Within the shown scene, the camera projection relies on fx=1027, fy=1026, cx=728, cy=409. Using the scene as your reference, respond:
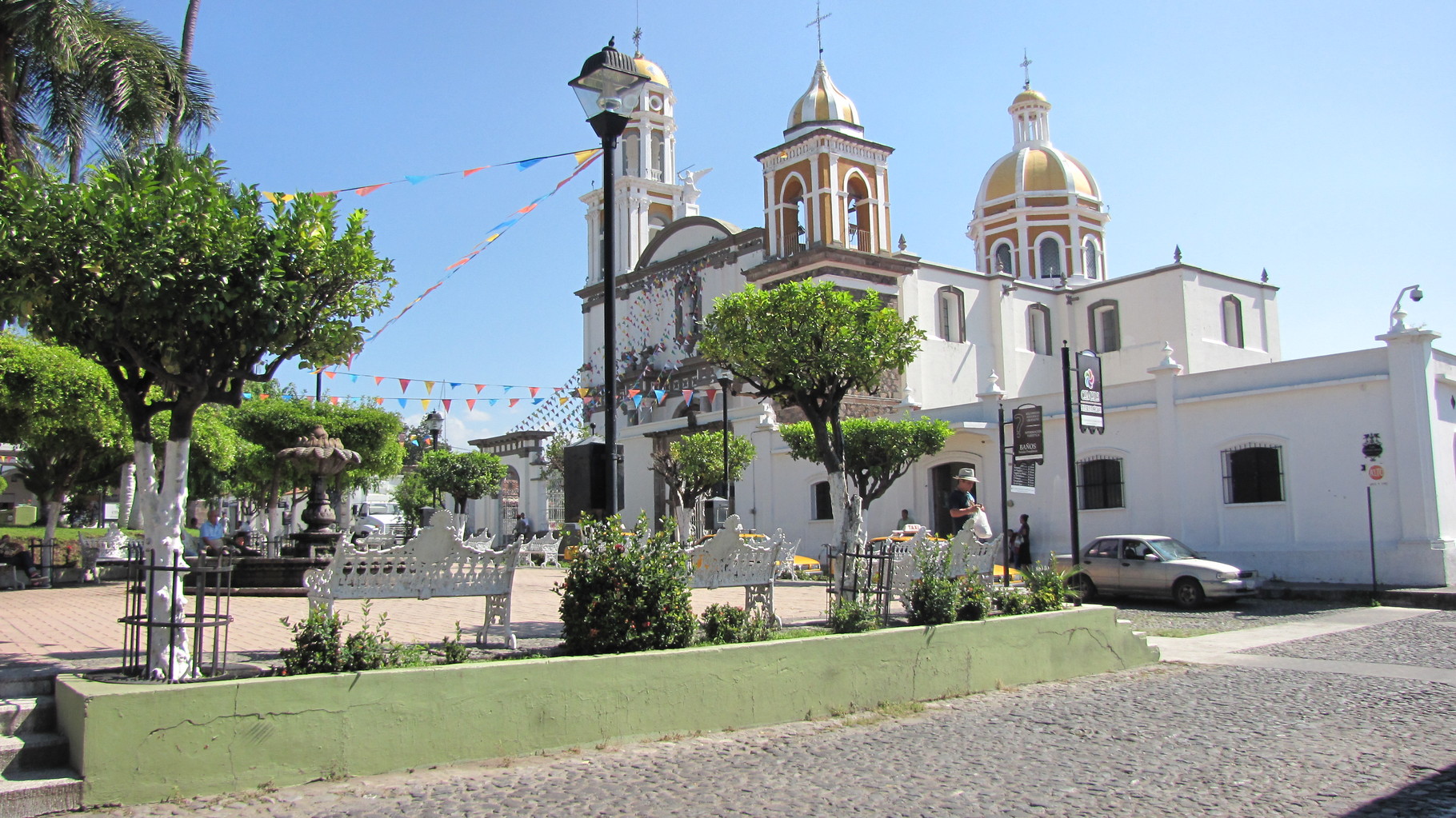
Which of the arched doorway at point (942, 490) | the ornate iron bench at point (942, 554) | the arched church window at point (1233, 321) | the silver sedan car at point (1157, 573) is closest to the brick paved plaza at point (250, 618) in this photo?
the ornate iron bench at point (942, 554)

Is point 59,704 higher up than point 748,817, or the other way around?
point 59,704

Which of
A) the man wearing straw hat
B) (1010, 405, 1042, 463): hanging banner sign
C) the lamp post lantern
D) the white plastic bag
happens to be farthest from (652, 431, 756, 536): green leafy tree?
the lamp post lantern

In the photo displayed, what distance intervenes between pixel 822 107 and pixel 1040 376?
42.7 feet

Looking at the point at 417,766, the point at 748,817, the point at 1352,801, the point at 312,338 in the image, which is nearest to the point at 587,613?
the point at 417,766

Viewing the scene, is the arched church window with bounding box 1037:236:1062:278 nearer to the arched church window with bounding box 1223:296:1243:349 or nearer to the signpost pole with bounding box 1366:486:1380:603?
the arched church window with bounding box 1223:296:1243:349

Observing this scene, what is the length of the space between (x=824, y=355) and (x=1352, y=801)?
→ 7914mm

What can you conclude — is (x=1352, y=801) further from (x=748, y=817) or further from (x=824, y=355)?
(x=824, y=355)

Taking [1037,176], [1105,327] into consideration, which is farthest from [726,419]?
[1037,176]

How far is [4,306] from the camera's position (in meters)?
6.26

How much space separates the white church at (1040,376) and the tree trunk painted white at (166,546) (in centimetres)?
318

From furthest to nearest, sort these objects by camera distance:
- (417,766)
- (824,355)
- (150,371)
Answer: (824,355) < (150,371) < (417,766)

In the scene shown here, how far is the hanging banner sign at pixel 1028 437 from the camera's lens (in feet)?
50.3

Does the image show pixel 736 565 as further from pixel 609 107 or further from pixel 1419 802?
pixel 1419 802

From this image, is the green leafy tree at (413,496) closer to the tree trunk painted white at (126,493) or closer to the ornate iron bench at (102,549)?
the tree trunk painted white at (126,493)
